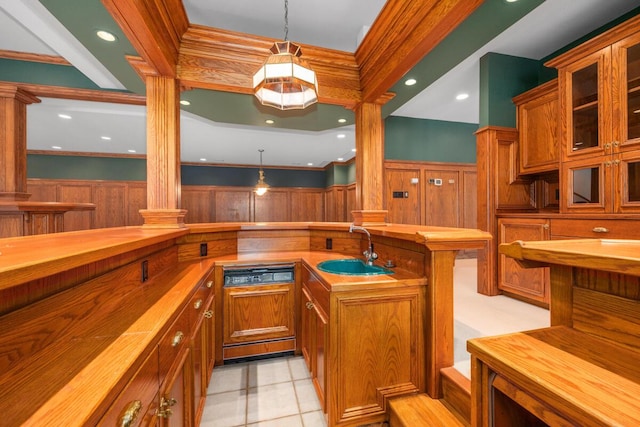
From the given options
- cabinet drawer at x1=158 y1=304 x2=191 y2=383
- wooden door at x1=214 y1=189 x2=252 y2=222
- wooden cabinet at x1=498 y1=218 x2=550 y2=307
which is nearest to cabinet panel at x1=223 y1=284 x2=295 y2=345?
cabinet drawer at x1=158 y1=304 x2=191 y2=383

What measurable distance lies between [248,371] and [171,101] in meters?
2.29

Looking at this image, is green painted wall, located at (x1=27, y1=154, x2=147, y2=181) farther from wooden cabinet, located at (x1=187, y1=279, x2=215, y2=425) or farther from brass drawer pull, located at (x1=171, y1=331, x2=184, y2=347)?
brass drawer pull, located at (x1=171, y1=331, x2=184, y2=347)

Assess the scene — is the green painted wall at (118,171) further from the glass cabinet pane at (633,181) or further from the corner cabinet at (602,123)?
the glass cabinet pane at (633,181)

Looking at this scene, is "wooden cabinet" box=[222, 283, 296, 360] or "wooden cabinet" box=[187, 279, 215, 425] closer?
"wooden cabinet" box=[187, 279, 215, 425]

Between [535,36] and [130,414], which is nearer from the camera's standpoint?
[130,414]

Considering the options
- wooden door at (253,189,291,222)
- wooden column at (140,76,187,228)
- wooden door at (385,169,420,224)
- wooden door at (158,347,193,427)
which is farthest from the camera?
wooden door at (253,189,291,222)

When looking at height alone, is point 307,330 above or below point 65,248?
below

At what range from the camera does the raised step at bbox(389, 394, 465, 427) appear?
134 centimetres

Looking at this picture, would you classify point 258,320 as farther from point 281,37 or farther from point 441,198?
point 441,198

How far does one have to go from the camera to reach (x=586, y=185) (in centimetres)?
246

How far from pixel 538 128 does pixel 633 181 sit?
3.72ft

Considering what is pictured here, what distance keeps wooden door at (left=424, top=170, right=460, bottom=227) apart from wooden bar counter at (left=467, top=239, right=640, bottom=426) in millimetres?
4028

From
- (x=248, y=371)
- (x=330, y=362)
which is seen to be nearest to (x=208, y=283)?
(x=248, y=371)

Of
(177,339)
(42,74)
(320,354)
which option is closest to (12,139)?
(42,74)
